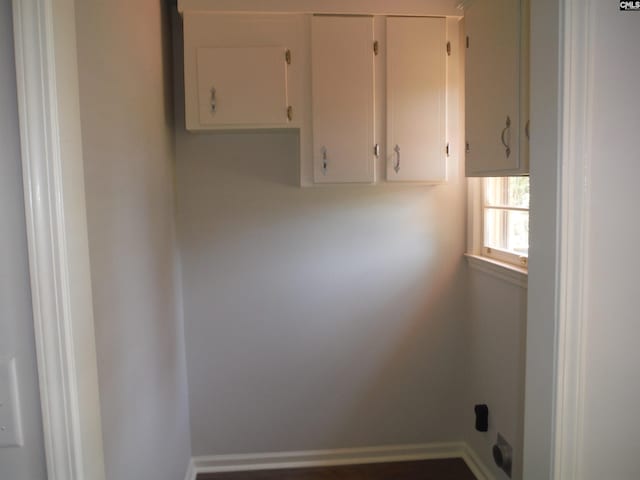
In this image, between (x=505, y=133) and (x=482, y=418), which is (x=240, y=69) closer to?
(x=505, y=133)

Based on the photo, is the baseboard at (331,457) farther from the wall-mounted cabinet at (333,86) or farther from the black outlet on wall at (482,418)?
the wall-mounted cabinet at (333,86)

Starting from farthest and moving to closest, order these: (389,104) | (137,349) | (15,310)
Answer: (389,104) < (137,349) < (15,310)

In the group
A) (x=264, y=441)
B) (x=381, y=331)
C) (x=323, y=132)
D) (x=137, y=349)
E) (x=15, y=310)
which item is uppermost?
(x=323, y=132)

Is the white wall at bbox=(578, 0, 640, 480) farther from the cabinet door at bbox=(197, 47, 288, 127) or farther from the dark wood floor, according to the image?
the dark wood floor

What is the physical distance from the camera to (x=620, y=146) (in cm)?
100

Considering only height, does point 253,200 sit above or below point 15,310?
above

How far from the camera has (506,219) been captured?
2428 millimetres

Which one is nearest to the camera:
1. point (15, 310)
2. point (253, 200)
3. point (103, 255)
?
point (15, 310)

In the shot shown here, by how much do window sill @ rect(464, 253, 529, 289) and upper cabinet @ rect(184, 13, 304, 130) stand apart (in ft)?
4.15

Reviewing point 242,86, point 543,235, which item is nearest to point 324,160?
point 242,86

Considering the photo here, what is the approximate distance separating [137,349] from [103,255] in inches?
19.0

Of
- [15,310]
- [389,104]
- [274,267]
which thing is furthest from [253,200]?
[15,310]

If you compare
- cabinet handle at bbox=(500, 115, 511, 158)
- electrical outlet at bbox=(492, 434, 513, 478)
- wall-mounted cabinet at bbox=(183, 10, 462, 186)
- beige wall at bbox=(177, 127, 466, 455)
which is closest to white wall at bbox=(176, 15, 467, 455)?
beige wall at bbox=(177, 127, 466, 455)

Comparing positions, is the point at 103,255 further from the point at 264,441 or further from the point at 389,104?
the point at 264,441
